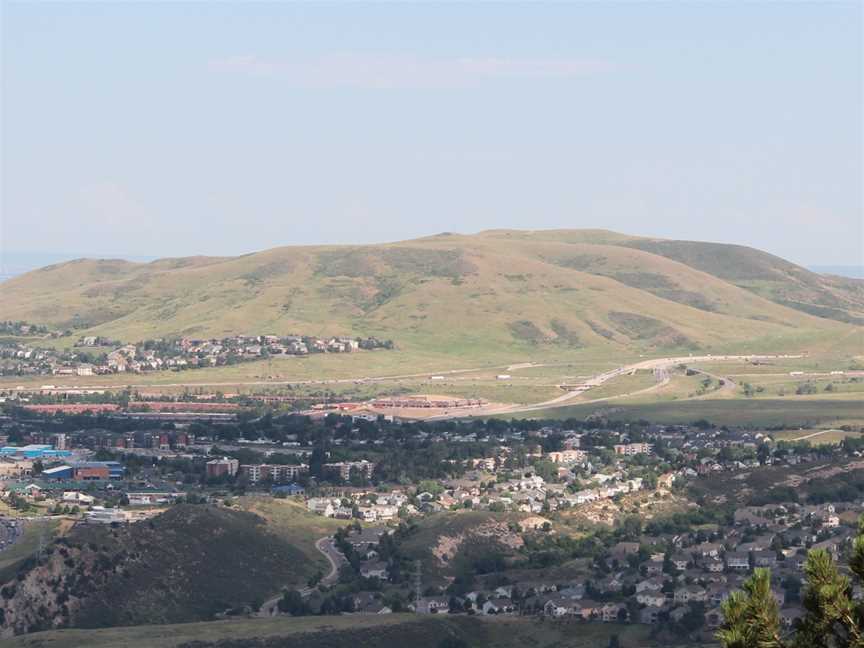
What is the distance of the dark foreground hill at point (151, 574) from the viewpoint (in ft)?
240

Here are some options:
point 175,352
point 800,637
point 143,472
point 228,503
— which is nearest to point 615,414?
point 143,472

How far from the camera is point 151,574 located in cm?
7725

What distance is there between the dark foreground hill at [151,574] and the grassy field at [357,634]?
16.8 feet

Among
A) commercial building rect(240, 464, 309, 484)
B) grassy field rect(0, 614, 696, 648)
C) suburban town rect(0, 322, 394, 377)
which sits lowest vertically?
grassy field rect(0, 614, 696, 648)

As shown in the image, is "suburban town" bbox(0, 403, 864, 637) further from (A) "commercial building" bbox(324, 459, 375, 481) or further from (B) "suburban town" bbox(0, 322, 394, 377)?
(B) "suburban town" bbox(0, 322, 394, 377)

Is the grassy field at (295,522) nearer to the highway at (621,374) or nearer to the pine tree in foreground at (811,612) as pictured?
the highway at (621,374)

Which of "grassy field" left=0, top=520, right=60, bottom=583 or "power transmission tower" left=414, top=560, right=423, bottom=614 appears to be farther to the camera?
"grassy field" left=0, top=520, right=60, bottom=583

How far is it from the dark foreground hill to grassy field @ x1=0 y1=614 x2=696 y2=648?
5.13 metres

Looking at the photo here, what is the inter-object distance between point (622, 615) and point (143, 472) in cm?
5017

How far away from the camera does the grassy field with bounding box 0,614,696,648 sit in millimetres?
64875

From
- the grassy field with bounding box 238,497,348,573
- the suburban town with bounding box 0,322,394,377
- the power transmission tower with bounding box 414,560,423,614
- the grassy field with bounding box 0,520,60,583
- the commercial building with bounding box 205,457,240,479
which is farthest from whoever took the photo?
the suburban town with bounding box 0,322,394,377

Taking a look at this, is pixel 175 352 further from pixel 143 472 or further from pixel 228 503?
pixel 228 503

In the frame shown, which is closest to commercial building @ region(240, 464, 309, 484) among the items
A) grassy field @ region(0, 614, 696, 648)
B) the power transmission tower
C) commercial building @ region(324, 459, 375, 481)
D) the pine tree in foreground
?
commercial building @ region(324, 459, 375, 481)

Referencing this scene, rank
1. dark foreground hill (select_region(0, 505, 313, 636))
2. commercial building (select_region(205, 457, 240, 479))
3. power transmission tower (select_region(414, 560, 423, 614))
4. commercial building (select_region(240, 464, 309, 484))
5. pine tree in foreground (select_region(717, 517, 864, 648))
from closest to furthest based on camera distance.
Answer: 1. pine tree in foreground (select_region(717, 517, 864, 648))
2. dark foreground hill (select_region(0, 505, 313, 636))
3. power transmission tower (select_region(414, 560, 423, 614))
4. commercial building (select_region(240, 464, 309, 484))
5. commercial building (select_region(205, 457, 240, 479))
